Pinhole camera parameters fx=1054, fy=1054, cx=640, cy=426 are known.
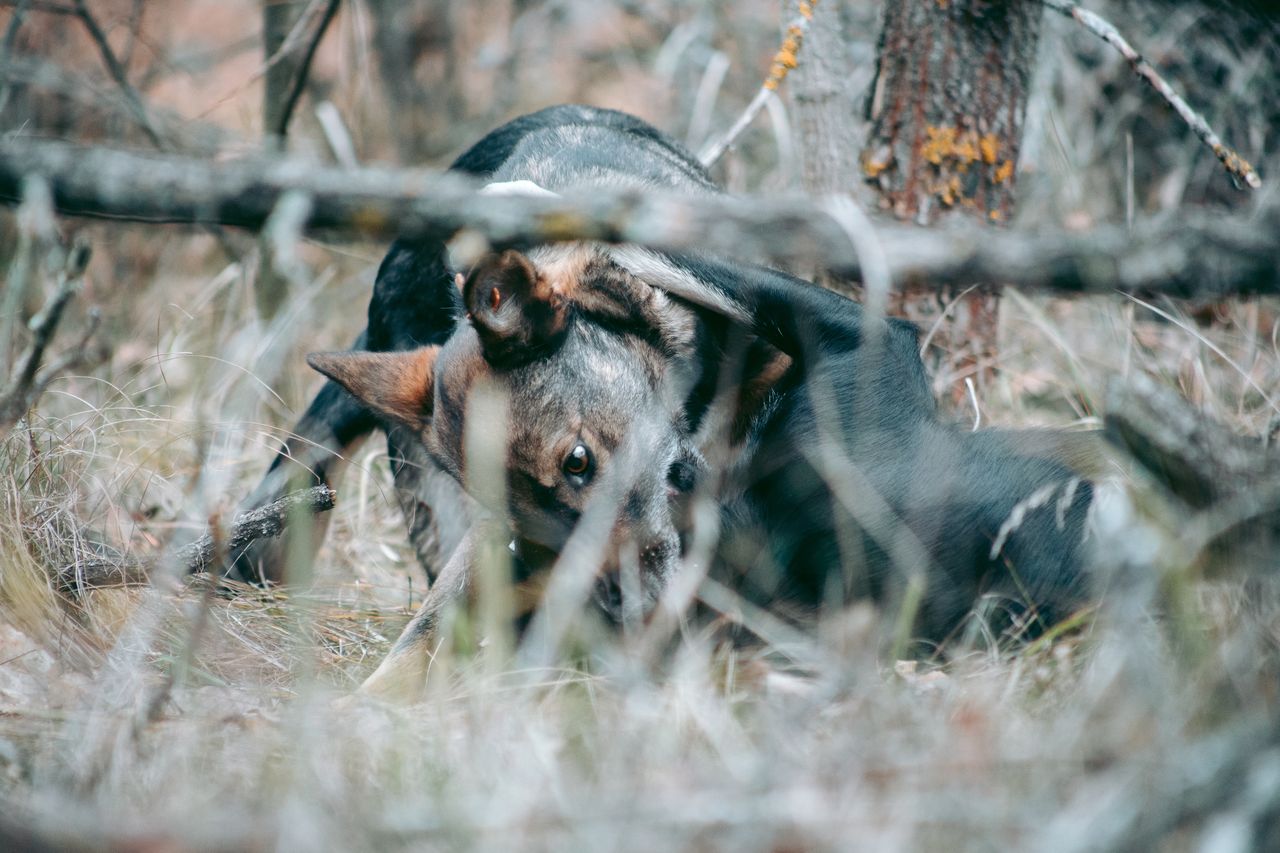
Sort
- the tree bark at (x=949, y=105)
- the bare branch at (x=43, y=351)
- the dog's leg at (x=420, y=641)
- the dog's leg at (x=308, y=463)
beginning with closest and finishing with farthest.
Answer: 1. the bare branch at (x=43, y=351)
2. the dog's leg at (x=420, y=641)
3. the dog's leg at (x=308, y=463)
4. the tree bark at (x=949, y=105)

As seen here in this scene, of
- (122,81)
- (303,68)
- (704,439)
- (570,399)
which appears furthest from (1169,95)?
(122,81)

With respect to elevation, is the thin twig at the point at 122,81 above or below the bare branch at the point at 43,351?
above

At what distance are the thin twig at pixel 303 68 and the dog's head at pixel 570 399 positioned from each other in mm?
1845

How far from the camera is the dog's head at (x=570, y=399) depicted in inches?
123

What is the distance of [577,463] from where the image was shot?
10.4 ft

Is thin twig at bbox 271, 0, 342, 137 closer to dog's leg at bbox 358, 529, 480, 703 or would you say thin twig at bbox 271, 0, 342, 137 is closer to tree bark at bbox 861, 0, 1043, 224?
tree bark at bbox 861, 0, 1043, 224

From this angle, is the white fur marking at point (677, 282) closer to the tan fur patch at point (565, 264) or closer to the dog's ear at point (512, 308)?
the tan fur patch at point (565, 264)

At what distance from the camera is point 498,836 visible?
1546mm

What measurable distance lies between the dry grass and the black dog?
0.83ft

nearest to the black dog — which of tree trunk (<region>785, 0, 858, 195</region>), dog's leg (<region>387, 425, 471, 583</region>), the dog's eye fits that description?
the dog's eye

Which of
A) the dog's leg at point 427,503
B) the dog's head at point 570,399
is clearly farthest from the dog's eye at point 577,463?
the dog's leg at point 427,503

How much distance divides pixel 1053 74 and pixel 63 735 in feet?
18.6

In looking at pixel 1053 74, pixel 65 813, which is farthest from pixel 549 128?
pixel 1053 74

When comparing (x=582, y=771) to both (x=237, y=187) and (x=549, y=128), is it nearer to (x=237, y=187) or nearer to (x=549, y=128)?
(x=237, y=187)
